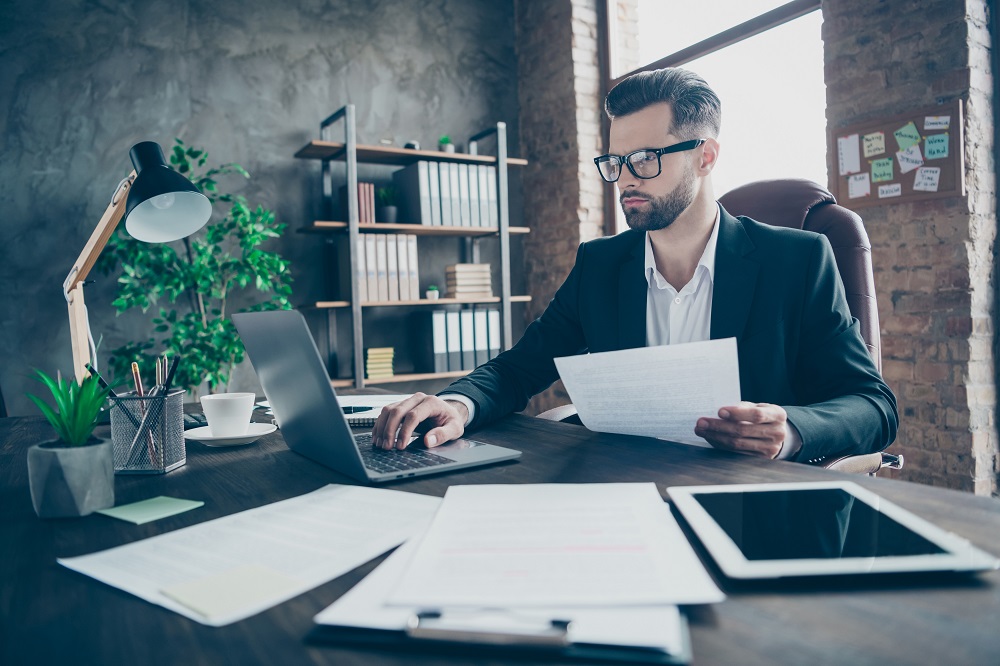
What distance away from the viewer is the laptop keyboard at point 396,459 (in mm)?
896

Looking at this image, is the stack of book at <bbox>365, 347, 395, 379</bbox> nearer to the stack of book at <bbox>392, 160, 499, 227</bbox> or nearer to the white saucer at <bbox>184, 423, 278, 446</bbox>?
the stack of book at <bbox>392, 160, 499, 227</bbox>

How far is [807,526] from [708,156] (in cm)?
122

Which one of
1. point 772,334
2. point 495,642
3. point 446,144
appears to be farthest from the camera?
point 446,144

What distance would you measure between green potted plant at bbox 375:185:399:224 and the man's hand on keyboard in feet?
8.38

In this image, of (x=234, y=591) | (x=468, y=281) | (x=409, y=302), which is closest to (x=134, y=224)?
(x=234, y=591)

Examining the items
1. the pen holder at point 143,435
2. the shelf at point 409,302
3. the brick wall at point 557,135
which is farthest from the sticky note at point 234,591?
the brick wall at point 557,135

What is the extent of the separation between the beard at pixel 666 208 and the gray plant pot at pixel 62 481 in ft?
3.82

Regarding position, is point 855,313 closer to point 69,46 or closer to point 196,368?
point 196,368

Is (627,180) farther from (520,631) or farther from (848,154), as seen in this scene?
(848,154)

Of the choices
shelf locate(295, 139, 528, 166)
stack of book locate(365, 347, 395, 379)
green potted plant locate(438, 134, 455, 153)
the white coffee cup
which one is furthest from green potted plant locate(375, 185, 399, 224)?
the white coffee cup

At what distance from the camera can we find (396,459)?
3.12 ft

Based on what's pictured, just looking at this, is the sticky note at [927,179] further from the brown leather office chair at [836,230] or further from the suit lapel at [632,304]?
the suit lapel at [632,304]

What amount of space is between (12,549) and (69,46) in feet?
10.9

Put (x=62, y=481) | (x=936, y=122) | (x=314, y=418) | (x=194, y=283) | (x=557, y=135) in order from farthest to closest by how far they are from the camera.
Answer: (x=557, y=135), (x=194, y=283), (x=936, y=122), (x=314, y=418), (x=62, y=481)
